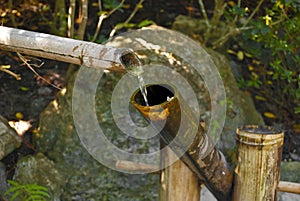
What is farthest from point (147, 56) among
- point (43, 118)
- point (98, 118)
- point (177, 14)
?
point (177, 14)

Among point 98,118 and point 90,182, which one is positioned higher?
point 98,118

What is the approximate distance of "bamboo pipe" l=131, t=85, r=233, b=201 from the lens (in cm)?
143

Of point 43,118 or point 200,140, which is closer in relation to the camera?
point 200,140

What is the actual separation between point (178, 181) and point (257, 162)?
32 cm

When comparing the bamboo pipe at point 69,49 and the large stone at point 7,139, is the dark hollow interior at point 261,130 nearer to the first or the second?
the bamboo pipe at point 69,49

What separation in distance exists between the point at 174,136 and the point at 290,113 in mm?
2392

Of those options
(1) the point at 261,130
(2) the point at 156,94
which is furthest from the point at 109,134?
(2) the point at 156,94

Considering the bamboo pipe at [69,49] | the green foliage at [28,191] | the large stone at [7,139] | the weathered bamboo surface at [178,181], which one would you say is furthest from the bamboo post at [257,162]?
the large stone at [7,139]

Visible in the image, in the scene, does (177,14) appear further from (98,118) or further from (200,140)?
(200,140)

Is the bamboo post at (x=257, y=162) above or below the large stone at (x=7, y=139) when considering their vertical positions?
above

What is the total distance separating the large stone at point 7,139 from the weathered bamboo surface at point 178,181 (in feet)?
4.70

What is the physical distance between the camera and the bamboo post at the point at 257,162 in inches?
68.4

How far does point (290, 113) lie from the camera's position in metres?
3.71

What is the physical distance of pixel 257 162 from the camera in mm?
1769
